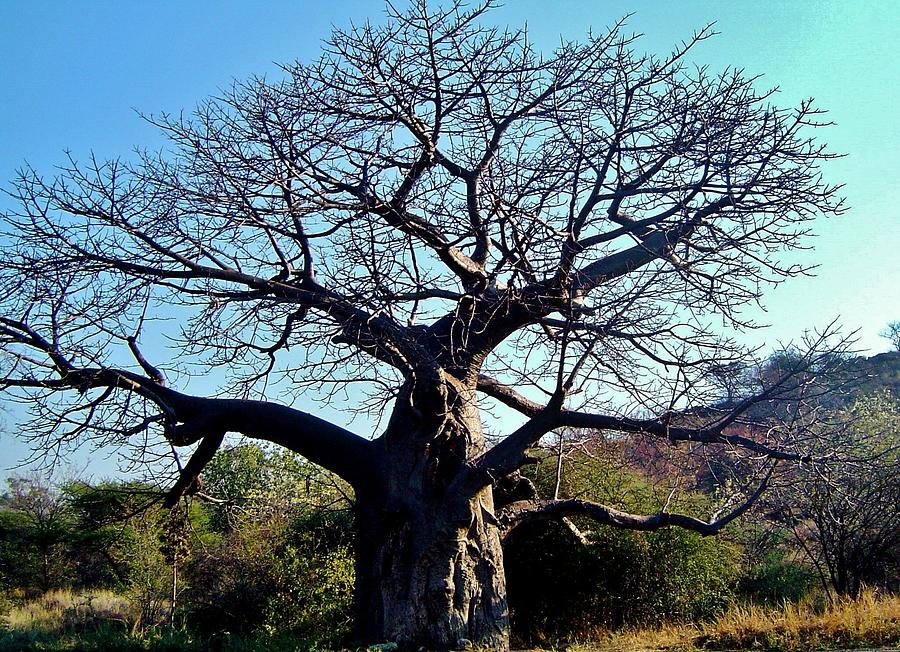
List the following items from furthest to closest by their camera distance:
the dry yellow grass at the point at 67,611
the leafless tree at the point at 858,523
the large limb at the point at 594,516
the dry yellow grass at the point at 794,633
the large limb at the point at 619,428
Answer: the dry yellow grass at the point at 67,611 < the leafless tree at the point at 858,523 < the large limb at the point at 594,516 < the dry yellow grass at the point at 794,633 < the large limb at the point at 619,428

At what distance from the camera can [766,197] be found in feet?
24.2

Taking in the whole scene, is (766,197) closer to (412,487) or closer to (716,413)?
(716,413)

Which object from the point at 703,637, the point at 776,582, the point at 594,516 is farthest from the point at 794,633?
the point at 776,582

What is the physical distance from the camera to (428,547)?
6.85 metres

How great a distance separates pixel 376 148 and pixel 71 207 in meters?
3.22

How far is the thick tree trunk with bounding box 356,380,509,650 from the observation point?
263 inches

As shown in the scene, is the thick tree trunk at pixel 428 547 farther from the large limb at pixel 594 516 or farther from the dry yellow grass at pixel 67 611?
the dry yellow grass at pixel 67 611

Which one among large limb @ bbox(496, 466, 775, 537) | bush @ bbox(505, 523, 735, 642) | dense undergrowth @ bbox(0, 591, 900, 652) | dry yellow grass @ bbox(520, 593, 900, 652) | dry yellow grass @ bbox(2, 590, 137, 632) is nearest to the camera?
dense undergrowth @ bbox(0, 591, 900, 652)

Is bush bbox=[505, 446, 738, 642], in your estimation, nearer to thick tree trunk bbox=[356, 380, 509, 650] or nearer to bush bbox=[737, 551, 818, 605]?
bush bbox=[737, 551, 818, 605]

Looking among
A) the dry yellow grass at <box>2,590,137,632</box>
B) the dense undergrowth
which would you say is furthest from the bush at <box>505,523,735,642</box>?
the dry yellow grass at <box>2,590,137,632</box>

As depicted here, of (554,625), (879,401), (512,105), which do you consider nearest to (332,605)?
(554,625)

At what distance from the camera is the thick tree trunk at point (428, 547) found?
21.9ft

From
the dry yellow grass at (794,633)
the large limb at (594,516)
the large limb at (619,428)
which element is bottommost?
the dry yellow grass at (794,633)

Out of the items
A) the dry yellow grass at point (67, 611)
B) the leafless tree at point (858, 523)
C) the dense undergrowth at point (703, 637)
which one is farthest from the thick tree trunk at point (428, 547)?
the dry yellow grass at point (67, 611)
